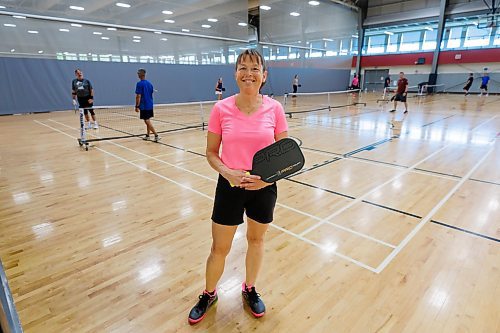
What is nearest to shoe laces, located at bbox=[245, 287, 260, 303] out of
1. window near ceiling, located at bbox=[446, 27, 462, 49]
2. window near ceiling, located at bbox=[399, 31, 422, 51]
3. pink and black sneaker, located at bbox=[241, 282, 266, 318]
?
pink and black sneaker, located at bbox=[241, 282, 266, 318]

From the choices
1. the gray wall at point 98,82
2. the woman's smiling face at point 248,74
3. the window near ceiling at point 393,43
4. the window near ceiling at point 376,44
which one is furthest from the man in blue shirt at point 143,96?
the window near ceiling at point 376,44

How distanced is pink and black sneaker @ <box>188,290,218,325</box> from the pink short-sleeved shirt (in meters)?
1.08

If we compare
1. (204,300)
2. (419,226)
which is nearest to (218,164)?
(204,300)

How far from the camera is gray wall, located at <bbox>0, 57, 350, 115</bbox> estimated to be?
41.9ft

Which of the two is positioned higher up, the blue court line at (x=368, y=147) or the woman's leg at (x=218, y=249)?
the woman's leg at (x=218, y=249)

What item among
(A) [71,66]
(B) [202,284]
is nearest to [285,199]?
(B) [202,284]

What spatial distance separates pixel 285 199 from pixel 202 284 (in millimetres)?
2082

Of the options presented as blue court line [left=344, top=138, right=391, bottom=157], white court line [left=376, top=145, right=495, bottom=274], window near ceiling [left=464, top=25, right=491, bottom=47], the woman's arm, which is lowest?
white court line [left=376, top=145, right=495, bottom=274]

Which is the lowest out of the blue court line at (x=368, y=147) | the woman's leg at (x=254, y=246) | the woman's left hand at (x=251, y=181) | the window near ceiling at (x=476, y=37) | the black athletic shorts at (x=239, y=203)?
the blue court line at (x=368, y=147)

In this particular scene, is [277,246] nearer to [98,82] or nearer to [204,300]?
[204,300]

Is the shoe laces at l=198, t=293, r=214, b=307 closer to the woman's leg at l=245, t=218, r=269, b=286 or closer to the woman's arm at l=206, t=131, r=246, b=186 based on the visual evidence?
the woman's leg at l=245, t=218, r=269, b=286

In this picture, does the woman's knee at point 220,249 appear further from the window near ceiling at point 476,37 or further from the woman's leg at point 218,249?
the window near ceiling at point 476,37

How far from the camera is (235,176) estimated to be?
167 centimetres

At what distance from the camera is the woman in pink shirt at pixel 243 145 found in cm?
171
